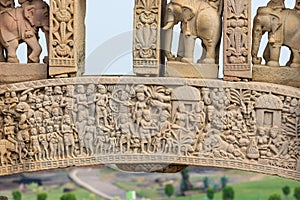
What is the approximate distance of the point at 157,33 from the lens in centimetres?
916

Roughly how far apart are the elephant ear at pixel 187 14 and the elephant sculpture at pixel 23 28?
1.16 meters

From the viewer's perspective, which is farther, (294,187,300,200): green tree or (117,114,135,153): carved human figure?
(294,187,300,200): green tree

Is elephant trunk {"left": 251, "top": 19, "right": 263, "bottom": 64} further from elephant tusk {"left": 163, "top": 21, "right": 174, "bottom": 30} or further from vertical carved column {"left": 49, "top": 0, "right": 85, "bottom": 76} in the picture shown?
vertical carved column {"left": 49, "top": 0, "right": 85, "bottom": 76}

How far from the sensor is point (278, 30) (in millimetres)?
9180

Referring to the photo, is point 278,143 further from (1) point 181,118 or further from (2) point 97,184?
(2) point 97,184

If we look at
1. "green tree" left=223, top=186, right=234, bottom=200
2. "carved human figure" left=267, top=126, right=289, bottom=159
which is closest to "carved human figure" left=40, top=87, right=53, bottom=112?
"carved human figure" left=267, top=126, right=289, bottom=159

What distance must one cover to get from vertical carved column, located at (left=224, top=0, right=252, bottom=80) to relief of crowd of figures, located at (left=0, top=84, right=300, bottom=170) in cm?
20

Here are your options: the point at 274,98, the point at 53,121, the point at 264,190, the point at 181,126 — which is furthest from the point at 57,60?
the point at 264,190

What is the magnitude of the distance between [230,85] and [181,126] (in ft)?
1.74

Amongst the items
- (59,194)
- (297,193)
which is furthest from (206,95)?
(59,194)

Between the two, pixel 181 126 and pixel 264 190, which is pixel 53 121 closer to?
pixel 181 126

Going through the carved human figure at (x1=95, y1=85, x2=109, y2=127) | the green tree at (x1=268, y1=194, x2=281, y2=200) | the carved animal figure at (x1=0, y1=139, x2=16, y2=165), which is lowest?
the green tree at (x1=268, y1=194, x2=281, y2=200)

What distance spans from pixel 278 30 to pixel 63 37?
70.0 inches

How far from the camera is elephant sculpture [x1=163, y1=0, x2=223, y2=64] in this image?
362 inches
